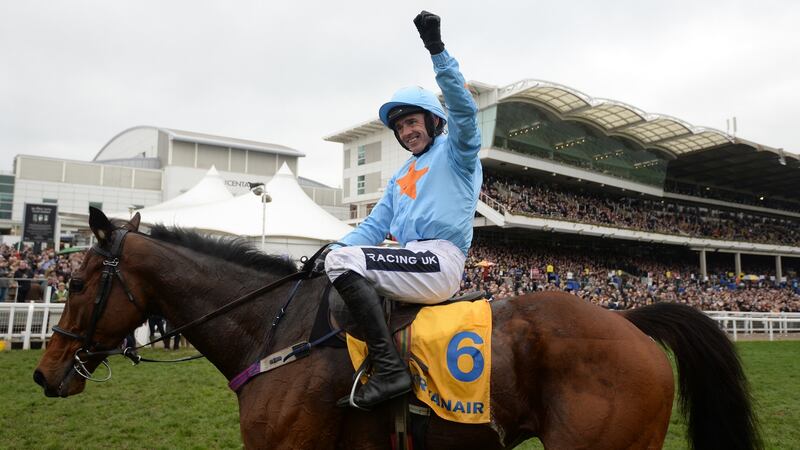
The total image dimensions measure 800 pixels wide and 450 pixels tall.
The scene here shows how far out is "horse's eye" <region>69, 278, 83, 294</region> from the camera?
272cm

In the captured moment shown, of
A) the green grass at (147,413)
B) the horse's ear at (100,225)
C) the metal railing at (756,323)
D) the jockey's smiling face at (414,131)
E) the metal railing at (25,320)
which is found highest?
the jockey's smiling face at (414,131)

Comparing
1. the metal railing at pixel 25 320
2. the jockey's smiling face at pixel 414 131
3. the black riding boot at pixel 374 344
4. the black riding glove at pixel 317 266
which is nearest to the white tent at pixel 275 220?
the metal railing at pixel 25 320

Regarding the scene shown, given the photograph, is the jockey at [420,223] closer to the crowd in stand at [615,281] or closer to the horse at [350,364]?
the horse at [350,364]

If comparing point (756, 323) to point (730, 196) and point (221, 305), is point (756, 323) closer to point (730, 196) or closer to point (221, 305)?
point (221, 305)

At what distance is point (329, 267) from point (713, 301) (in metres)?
28.9

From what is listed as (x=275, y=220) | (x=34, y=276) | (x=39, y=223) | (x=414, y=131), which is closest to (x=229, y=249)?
(x=414, y=131)

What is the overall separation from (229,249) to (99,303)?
72 cm

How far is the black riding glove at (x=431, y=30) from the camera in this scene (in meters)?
2.38

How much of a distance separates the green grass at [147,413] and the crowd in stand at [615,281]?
452 inches

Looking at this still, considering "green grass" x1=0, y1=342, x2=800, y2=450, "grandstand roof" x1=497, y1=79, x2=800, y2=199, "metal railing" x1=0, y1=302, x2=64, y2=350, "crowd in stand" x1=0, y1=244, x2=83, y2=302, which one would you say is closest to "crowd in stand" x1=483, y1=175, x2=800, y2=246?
"grandstand roof" x1=497, y1=79, x2=800, y2=199

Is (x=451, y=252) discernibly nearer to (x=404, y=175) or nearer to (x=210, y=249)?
(x=404, y=175)

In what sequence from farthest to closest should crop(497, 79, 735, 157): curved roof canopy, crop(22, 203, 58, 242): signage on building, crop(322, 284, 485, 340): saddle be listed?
crop(497, 79, 735, 157): curved roof canopy → crop(22, 203, 58, 242): signage on building → crop(322, 284, 485, 340): saddle

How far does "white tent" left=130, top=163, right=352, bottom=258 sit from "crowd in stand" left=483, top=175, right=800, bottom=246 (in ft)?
51.5

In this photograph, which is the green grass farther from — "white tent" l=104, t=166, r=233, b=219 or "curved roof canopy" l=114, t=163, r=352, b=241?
"white tent" l=104, t=166, r=233, b=219
